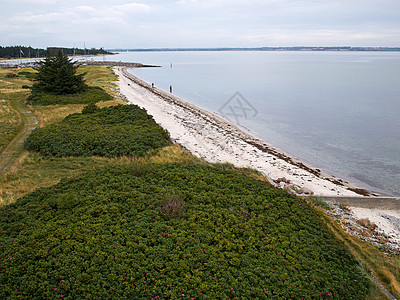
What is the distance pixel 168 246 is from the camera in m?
8.24

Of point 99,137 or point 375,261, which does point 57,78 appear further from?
point 375,261

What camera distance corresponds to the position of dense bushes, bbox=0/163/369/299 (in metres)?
6.90

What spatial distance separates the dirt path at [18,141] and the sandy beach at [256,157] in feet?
37.0

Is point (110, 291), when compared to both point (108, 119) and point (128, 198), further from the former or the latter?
point (108, 119)

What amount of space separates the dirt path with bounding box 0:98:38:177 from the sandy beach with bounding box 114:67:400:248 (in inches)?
444

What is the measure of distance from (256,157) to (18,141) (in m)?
17.6

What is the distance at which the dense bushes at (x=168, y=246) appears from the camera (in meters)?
6.90

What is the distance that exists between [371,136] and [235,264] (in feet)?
101

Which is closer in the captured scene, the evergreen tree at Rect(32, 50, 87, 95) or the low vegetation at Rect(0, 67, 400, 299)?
the low vegetation at Rect(0, 67, 400, 299)

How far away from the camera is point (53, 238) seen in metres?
8.20

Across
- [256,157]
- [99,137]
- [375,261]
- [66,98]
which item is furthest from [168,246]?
[66,98]

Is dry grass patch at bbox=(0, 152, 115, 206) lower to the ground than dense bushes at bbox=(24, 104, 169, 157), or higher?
lower

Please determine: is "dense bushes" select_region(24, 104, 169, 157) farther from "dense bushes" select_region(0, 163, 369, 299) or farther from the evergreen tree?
the evergreen tree

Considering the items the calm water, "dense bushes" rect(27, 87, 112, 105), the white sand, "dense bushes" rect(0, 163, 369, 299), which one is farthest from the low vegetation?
"dense bushes" rect(27, 87, 112, 105)
